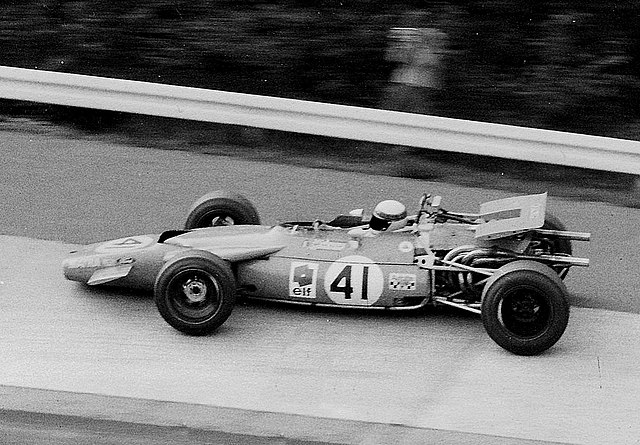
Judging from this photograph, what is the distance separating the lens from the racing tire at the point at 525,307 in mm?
6469

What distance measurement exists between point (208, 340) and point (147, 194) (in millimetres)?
2372

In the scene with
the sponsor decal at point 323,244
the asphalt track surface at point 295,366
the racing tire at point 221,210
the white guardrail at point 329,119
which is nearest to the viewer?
the asphalt track surface at point 295,366

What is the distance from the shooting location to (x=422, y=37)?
34.5ft

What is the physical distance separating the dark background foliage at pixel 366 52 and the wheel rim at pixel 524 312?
204 inches

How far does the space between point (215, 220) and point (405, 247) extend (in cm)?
143

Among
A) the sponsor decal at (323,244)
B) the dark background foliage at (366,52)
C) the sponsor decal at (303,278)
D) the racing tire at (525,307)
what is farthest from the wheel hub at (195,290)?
the dark background foliage at (366,52)

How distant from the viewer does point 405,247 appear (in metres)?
6.95

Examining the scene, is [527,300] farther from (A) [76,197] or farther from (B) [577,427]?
(A) [76,197]

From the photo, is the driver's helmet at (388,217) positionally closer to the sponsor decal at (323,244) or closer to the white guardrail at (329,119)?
the sponsor decal at (323,244)

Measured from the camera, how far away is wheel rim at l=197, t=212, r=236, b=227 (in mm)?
7586

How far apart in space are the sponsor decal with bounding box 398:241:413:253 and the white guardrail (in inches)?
88.5

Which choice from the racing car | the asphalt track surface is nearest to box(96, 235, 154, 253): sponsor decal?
the racing car

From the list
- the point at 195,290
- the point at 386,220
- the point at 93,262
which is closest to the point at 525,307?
the point at 386,220

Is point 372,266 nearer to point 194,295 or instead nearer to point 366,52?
point 194,295
